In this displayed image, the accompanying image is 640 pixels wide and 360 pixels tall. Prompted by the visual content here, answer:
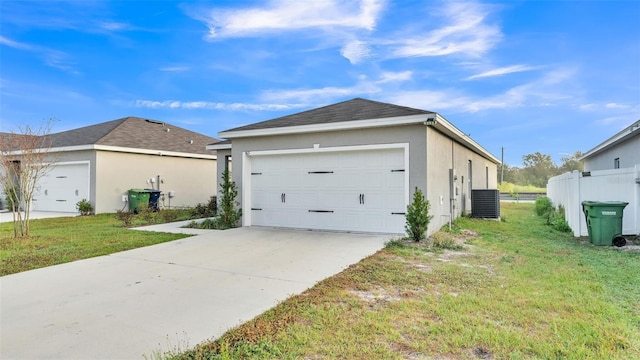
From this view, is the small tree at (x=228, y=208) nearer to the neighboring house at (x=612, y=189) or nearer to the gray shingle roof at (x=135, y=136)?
the gray shingle roof at (x=135, y=136)

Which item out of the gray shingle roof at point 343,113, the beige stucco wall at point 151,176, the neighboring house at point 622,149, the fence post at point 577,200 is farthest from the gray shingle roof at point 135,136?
the neighboring house at point 622,149

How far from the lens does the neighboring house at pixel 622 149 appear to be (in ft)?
34.1

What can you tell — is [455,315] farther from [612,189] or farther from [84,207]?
[84,207]

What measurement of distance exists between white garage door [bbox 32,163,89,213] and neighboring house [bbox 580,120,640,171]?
19530 millimetres

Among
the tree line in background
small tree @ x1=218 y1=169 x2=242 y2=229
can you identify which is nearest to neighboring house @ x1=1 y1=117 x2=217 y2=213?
small tree @ x1=218 y1=169 x2=242 y2=229

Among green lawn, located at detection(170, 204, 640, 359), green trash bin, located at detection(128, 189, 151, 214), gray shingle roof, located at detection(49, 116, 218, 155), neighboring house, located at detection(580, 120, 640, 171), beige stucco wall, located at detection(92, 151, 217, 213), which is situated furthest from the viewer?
gray shingle roof, located at detection(49, 116, 218, 155)

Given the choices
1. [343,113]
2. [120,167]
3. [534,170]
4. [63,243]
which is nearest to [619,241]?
[343,113]

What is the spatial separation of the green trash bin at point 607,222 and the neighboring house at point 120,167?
52.5 ft

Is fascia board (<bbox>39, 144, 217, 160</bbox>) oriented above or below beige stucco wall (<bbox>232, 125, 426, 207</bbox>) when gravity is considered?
above

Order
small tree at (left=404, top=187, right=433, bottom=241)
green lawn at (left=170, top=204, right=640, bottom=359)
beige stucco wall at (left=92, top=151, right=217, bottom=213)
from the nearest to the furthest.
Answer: green lawn at (left=170, top=204, right=640, bottom=359) < small tree at (left=404, top=187, right=433, bottom=241) < beige stucco wall at (left=92, top=151, right=217, bottom=213)

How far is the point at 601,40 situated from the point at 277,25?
10508mm

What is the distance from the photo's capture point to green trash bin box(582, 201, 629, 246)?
682cm

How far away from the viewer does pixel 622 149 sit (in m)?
12.5

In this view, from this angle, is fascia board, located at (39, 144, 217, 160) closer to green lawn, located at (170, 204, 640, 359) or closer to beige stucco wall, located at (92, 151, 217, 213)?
beige stucco wall, located at (92, 151, 217, 213)
